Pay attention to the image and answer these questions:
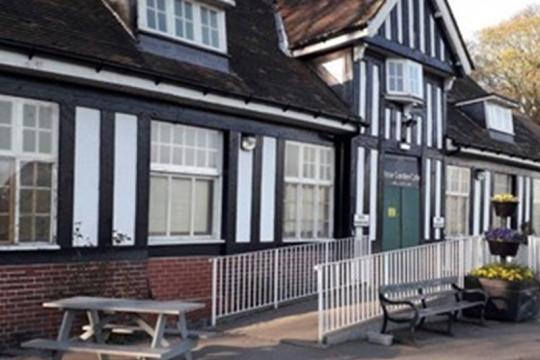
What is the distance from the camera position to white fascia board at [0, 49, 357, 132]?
8055mm

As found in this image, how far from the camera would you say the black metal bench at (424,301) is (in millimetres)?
9711

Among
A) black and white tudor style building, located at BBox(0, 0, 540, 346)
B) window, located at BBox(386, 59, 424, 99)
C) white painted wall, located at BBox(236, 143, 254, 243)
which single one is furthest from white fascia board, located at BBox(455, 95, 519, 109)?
white painted wall, located at BBox(236, 143, 254, 243)

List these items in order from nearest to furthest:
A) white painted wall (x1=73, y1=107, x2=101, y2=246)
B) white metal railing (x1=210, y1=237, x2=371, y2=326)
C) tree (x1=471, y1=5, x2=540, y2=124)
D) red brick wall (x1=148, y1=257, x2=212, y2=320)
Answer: white painted wall (x1=73, y1=107, x2=101, y2=246), red brick wall (x1=148, y1=257, x2=212, y2=320), white metal railing (x1=210, y1=237, x2=371, y2=326), tree (x1=471, y1=5, x2=540, y2=124)

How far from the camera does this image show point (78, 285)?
879 cm

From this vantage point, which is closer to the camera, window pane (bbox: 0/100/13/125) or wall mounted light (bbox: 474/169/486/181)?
window pane (bbox: 0/100/13/125)

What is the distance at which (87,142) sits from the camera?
901 centimetres

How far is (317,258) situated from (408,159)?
Result: 399 cm

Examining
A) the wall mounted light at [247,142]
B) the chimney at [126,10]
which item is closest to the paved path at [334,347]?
the wall mounted light at [247,142]

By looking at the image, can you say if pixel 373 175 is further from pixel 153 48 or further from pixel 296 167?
pixel 153 48

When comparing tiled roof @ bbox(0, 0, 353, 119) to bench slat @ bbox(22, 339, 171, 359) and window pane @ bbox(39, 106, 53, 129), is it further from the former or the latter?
A: bench slat @ bbox(22, 339, 171, 359)

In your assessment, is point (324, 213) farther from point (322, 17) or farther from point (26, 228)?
point (26, 228)

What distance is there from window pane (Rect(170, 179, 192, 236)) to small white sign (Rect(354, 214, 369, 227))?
4195mm

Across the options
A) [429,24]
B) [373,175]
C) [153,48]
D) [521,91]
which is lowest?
[373,175]

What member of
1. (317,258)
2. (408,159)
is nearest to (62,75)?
(317,258)
